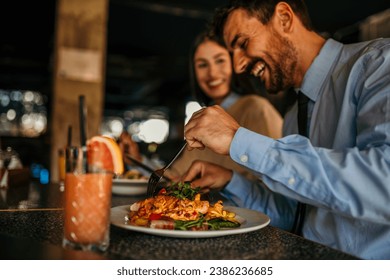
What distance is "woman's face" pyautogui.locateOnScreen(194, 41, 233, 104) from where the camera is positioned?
2.60 metres

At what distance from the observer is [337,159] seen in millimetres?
1055

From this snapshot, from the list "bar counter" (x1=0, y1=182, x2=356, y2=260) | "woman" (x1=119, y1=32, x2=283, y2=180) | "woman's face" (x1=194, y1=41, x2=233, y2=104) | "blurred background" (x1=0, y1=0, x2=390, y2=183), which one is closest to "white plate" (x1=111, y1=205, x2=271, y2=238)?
"bar counter" (x1=0, y1=182, x2=356, y2=260)

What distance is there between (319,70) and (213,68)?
3.78 ft

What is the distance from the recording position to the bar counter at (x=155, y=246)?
83 cm

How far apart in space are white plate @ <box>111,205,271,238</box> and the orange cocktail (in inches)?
3.9

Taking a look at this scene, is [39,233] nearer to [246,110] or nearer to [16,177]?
[16,177]

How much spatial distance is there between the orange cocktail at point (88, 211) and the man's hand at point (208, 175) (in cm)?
73

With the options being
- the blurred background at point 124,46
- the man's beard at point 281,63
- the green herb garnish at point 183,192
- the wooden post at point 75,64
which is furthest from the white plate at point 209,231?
the wooden post at point 75,64

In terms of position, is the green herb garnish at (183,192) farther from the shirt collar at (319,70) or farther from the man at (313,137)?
the shirt collar at (319,70)

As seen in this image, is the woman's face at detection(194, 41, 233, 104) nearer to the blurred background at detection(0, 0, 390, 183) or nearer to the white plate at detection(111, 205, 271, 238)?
the blurred background at detection(0, 0, 390, 183)

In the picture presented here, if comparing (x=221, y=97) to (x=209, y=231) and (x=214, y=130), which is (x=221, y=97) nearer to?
(x=214, y=130)

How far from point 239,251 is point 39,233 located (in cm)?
46

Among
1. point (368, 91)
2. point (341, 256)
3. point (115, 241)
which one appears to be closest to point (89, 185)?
point (115, 241)

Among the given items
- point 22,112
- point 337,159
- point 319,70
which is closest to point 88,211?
point 337,159
